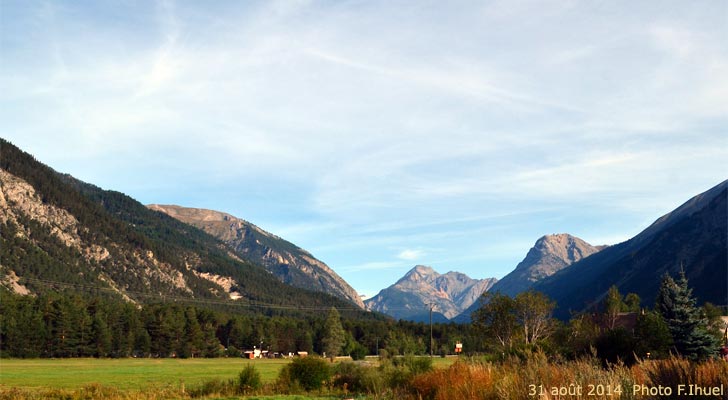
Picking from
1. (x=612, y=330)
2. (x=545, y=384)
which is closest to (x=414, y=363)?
(x=612, y=330)

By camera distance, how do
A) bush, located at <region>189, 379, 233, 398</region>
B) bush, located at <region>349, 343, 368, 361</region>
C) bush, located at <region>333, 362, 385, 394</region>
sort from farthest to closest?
1. bush, located at <region>349, 343, 368, 361</region>
2. bush, located at <region>333, 362, 385, 394</region>
3. bush, located at <region>189, 379, 233, 398</region>

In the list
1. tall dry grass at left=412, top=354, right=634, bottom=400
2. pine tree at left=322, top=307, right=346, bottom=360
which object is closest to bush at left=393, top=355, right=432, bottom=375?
tall dry grass at left=412, top=354, right=634, bottom=400

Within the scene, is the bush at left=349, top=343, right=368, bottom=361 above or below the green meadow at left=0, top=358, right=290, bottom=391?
below

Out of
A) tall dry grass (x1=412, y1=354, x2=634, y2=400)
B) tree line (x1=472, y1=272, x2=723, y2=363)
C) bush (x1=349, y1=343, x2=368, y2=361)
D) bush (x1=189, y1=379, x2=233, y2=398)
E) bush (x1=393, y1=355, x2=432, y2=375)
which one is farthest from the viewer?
bush (x1=349, y1=343, x2=368, y2=361)

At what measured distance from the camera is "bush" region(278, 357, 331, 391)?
4059 centimetres

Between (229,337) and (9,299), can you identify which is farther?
(229,337)

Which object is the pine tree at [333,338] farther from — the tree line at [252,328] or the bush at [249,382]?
the bush at [249,382]

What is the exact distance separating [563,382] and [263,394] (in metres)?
29.8

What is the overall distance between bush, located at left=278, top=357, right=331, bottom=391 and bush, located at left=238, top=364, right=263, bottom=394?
1.73 metres

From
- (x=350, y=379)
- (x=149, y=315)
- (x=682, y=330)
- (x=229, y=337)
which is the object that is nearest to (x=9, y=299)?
(x=149, y=315)

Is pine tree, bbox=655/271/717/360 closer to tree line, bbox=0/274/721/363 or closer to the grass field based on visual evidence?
tree line, bbox=0/274/721/363

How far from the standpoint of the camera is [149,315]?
134750 mm

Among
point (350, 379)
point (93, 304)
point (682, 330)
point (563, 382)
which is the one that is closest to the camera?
point (563, 382)

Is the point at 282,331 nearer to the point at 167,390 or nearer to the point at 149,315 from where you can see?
the point at 149,315
